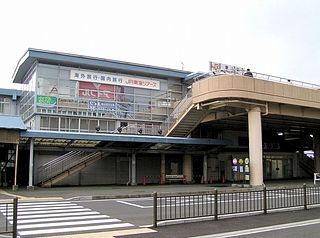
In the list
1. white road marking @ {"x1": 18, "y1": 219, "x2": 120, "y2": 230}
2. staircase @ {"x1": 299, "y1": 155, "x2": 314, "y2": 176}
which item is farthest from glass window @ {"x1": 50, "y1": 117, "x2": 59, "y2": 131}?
staircase @ {"x1": 299, "y1": 155, "x2": 314, "y2": 176}

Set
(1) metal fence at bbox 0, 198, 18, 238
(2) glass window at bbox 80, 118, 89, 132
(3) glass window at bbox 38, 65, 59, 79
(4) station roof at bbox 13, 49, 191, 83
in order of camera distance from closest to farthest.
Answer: (1) metal fence at bbox 0, 198, 18, 238
(4) station roof at bbox 13, 49, 191, 83
(3) glass window at bbox 38, 65, 59, 79
(2) glass window at bbox 80, 118, 89, 132

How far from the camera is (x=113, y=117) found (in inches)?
1380

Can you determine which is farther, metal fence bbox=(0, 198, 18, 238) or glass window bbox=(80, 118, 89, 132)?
glass window bbox=(80, 118, 89, 132)

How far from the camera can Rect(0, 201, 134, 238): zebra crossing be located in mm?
10350

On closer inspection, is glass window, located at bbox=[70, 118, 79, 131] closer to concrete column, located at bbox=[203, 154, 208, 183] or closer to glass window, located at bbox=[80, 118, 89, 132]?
glass window, located at bbox=[80, 118, 89, 132]

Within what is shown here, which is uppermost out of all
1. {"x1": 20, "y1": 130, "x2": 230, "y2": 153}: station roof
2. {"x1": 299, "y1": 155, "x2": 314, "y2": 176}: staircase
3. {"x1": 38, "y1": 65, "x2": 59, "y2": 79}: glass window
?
{"x1": 38, "y1": 65, "x2": 59, "y2": 79}: glass window

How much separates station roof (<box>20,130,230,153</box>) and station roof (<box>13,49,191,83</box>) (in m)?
7.77

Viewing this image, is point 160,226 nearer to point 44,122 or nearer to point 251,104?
point 251,104

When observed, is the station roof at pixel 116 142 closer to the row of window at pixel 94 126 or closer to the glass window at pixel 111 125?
the row of window at pixel 94 126

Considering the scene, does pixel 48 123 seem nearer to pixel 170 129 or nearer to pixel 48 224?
pixel 170 129

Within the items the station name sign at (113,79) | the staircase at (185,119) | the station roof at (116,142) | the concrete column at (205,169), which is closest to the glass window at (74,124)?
the station roof at (116,142)

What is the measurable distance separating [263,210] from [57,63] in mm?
25658

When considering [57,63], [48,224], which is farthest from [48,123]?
[48,224]

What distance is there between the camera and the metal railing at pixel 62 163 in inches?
1225
